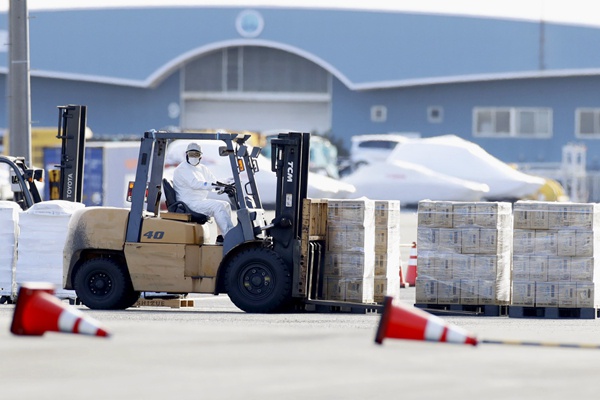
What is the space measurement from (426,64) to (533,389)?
185 feet

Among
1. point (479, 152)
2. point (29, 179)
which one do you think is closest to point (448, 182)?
point (479, 152)

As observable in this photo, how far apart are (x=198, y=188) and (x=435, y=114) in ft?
170

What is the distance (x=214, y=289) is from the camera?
15.5m

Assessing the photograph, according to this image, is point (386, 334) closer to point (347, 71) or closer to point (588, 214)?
point (588, 214)

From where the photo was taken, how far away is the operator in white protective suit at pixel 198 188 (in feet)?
50.1

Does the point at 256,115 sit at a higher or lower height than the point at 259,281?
higher

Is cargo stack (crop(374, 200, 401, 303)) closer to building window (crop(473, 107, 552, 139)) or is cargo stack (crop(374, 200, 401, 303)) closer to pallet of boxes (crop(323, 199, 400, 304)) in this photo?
pallet of boxes (crop(323, 199, 400, 304))

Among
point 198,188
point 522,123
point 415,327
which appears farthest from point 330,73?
point 415,327

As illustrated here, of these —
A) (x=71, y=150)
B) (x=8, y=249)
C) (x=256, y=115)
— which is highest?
(x=256, y=115)

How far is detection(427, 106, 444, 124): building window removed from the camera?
66188mm

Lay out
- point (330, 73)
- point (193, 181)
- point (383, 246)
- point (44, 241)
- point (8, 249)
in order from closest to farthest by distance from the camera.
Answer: point (193, 181) < point (383, 246) < point (44, 241) < point (8, 249) < point (330, 73)

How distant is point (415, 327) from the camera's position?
1036 cm

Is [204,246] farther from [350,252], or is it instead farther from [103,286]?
[350,252]

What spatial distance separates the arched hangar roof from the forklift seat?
49798mm
